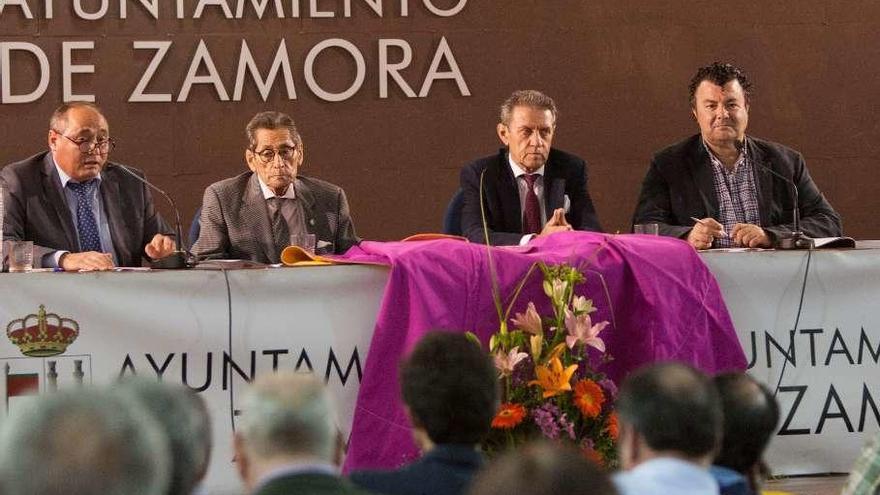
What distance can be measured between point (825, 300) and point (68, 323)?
7.12ft

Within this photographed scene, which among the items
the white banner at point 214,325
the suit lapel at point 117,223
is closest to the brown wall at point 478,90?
the suit lapel at point 117,223

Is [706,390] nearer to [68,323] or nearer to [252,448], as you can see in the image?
[252,448]

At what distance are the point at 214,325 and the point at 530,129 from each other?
1.63 metres

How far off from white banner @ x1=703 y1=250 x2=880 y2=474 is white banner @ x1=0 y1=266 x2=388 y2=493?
1088 millimetres

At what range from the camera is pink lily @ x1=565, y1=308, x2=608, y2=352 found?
3.71 m

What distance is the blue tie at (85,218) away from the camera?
479 centimetres

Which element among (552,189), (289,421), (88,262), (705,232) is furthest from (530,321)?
(289,421)

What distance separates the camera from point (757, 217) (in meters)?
5.04

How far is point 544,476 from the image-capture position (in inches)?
46.7

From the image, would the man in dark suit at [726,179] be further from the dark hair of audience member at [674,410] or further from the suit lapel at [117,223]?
the dark hair of audience member at [674,410]

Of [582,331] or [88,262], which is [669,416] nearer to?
[582,331]

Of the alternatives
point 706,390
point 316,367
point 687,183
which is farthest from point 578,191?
point 706,390

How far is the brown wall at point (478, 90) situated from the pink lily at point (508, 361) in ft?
9.31

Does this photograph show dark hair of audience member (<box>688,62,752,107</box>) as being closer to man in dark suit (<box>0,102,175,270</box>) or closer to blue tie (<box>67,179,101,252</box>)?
man in dark suit (<box>0,102,175,270</box>)
